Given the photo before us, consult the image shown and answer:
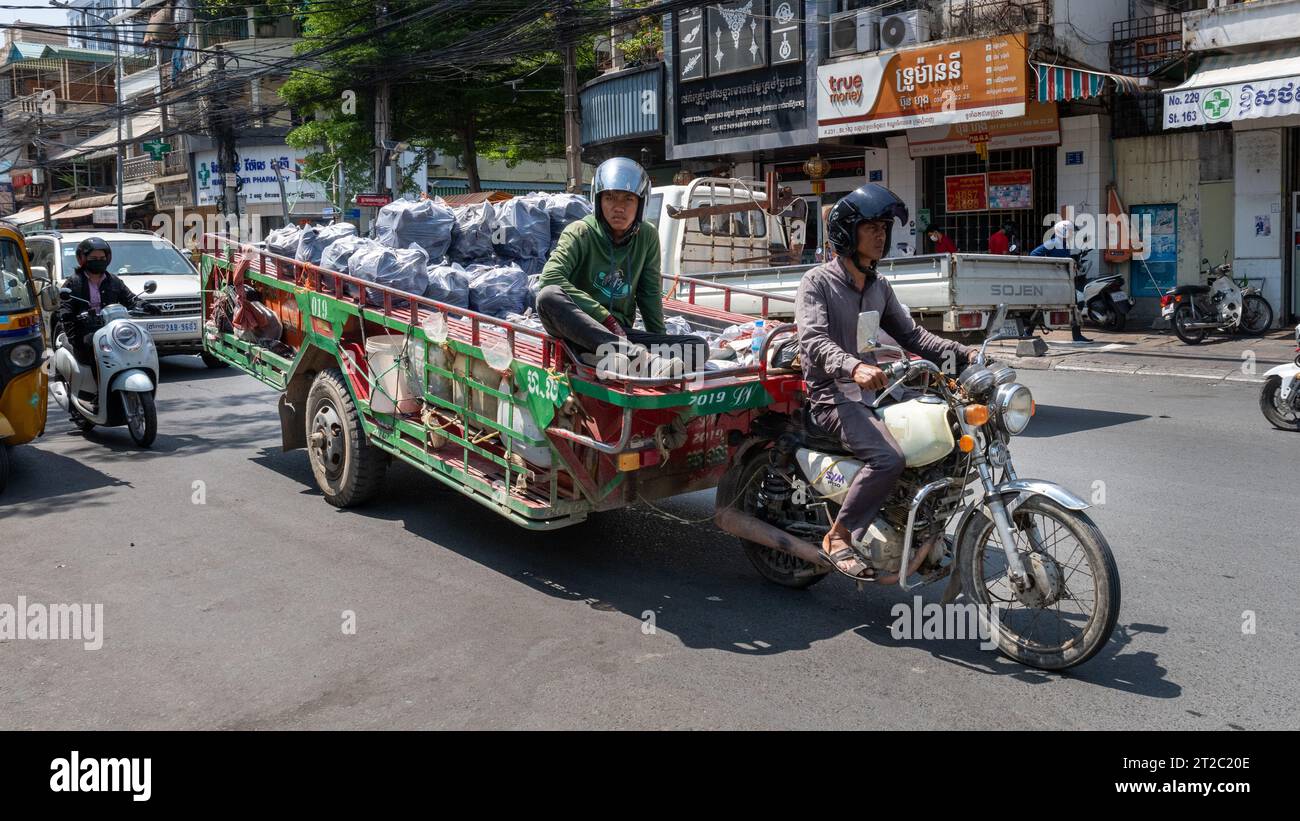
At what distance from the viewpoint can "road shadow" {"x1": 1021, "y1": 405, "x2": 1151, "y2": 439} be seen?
372 inches

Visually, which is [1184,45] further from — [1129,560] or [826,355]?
[826,355]

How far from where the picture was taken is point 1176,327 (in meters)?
15.5

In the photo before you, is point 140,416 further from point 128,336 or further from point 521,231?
point 521,231

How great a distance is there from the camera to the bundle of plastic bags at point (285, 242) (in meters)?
7.65

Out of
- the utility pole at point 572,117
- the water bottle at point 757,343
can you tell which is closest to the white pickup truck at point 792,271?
the water bottle at point 757,343

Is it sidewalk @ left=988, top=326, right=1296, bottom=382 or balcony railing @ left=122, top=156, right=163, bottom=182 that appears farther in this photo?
balcony railing @ left=122, top=156, right=163, bottom=182

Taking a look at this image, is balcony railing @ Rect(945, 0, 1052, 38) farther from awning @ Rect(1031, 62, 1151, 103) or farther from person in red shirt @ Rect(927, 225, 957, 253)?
person in red shirt @ Rect(927, 225, 957, 253)

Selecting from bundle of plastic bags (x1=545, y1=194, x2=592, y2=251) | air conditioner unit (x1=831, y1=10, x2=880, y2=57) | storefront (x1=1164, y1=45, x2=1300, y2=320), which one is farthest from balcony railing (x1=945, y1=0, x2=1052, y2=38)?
bundle of plastic bags (x1=545, y1=194, x2=592, y2=251)

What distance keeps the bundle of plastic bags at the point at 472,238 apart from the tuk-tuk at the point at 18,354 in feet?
10.0

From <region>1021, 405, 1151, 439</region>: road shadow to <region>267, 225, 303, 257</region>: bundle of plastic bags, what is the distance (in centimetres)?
589

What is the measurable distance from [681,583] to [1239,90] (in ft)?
41.9

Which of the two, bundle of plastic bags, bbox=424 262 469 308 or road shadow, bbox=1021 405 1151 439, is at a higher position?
bundle of plastic bags, bbox=424 262 469 308

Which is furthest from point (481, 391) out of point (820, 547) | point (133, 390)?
point (133, 390)

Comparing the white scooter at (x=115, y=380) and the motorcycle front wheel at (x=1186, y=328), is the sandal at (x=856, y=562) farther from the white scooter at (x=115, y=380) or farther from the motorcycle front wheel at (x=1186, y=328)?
the motorcycle front wheel at (x=1186, y=328)
